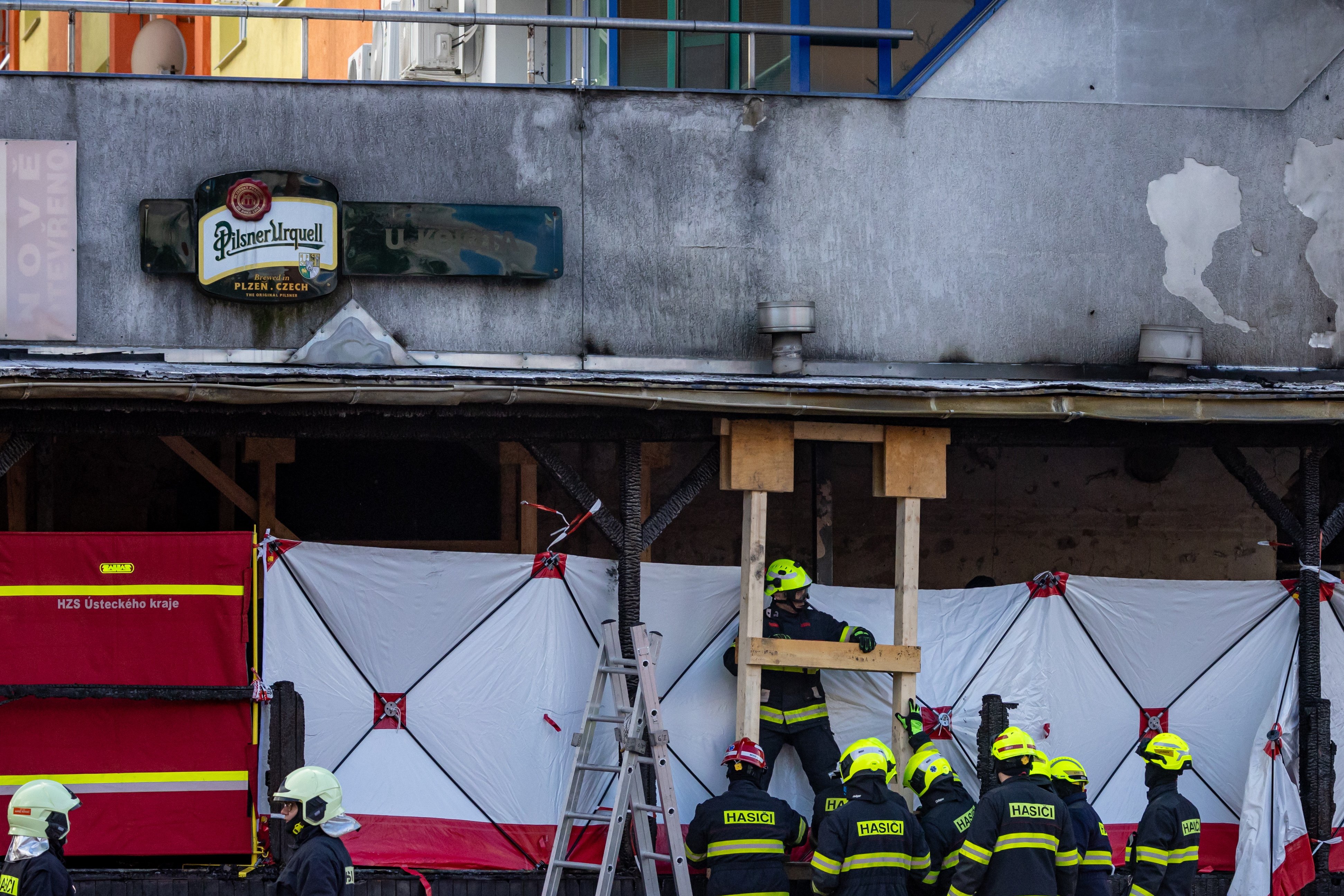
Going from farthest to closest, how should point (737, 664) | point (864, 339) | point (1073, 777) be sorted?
point (864, 339) → point (737, 664) → point (1073, 777)

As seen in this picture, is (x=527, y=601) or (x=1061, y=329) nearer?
(x=527, y=601)

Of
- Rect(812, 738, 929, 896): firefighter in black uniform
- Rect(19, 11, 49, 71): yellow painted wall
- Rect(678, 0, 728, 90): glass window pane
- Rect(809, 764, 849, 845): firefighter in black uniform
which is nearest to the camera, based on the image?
Rect(812, 738, 929, 896): firefighter in black uniform

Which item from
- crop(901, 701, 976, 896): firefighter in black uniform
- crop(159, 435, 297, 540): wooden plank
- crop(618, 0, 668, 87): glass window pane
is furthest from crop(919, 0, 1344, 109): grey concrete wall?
crop(159, 435, 297, 540): wooden plank

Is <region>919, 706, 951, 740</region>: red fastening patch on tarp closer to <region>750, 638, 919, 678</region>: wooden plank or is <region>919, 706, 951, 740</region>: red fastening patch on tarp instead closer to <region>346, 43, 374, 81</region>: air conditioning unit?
<region>750, 638, 919, 678</region>: wooden plank

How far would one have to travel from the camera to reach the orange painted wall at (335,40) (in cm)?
1537

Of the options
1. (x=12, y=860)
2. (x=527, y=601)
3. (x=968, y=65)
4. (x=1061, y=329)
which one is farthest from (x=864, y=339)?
(x=12, y=860)

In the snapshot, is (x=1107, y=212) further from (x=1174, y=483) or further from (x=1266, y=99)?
(x=1174, y=483)

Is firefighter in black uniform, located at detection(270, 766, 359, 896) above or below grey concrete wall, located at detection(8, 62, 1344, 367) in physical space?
below

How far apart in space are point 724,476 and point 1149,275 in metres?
3.49

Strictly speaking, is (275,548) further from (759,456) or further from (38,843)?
(759,456)

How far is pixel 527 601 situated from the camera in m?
9.00

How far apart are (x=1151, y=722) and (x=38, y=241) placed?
7517 millimetres

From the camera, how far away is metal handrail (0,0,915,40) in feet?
30.6

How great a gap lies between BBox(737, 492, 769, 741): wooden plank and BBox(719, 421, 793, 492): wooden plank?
3.3 inches
